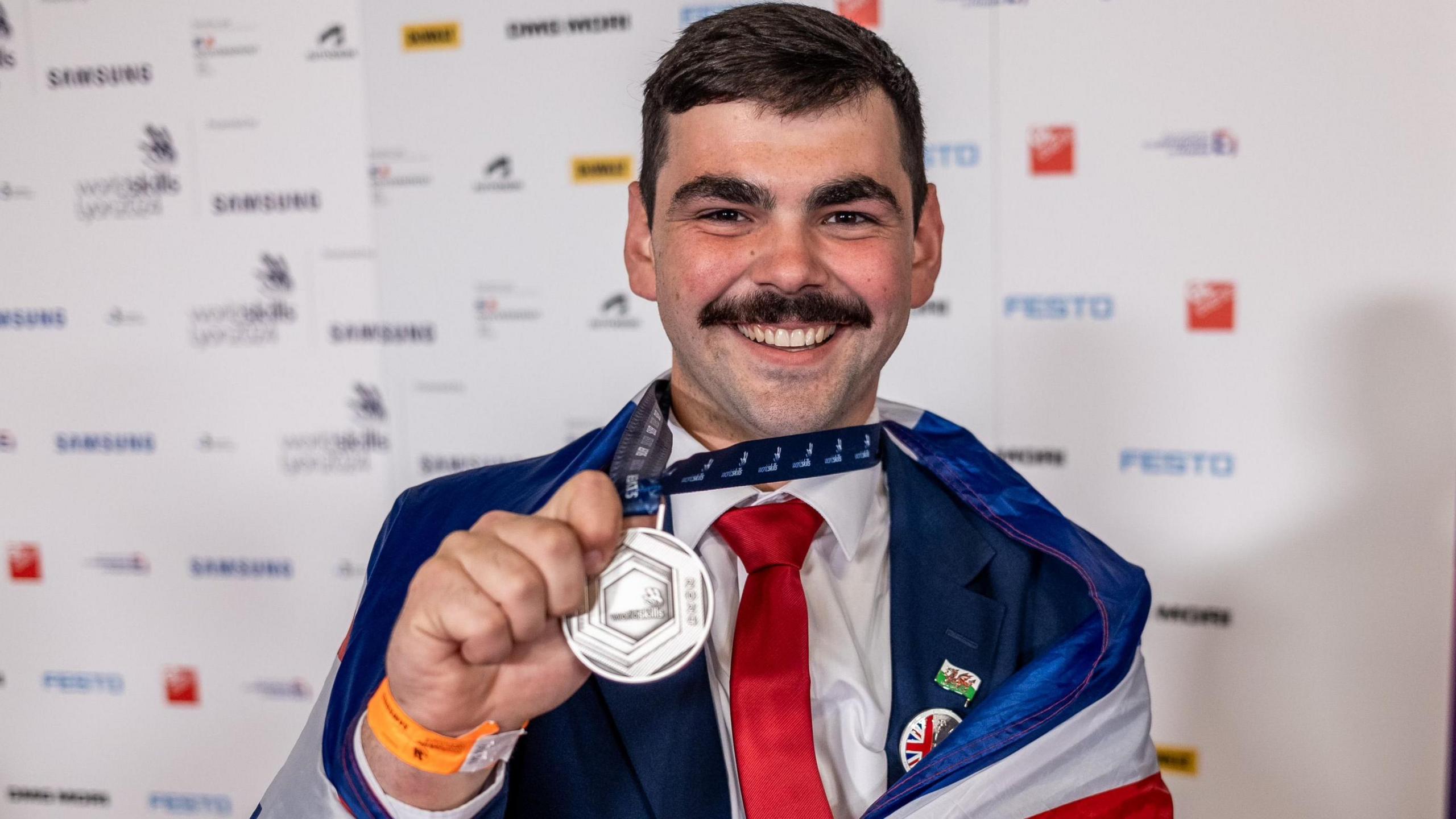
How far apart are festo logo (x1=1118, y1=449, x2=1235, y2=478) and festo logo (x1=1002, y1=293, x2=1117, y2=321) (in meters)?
0.37

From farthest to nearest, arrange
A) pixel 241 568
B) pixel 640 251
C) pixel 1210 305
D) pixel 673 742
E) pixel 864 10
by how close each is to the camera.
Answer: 1. pixel 241 568
2. pixel 864 10
3. pixel 1210 305
4. pixel 640 251
5. pixel 673 742

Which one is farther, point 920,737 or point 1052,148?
point 1052,148

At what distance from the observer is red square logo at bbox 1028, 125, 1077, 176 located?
111 inches

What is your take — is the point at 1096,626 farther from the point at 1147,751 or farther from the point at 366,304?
the point at 366,304

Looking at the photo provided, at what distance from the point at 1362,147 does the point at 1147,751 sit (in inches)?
75.7

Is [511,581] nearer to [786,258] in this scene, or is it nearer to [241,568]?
[786,258]

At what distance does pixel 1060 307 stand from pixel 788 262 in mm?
1737

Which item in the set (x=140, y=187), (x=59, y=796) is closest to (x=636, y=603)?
(x=140, y=187)

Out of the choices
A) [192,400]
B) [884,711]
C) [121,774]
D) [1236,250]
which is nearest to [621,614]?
[884,711]

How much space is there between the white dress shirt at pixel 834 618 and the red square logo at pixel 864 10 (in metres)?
1.79

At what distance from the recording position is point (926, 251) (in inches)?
62.8

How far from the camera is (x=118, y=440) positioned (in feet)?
11.4

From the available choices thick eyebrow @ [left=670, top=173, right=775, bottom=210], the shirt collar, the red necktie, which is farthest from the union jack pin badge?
thick eyebrow @ [left=670, top=173, right=775, bottom=210]

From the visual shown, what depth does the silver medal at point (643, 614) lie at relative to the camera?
0.99 m
